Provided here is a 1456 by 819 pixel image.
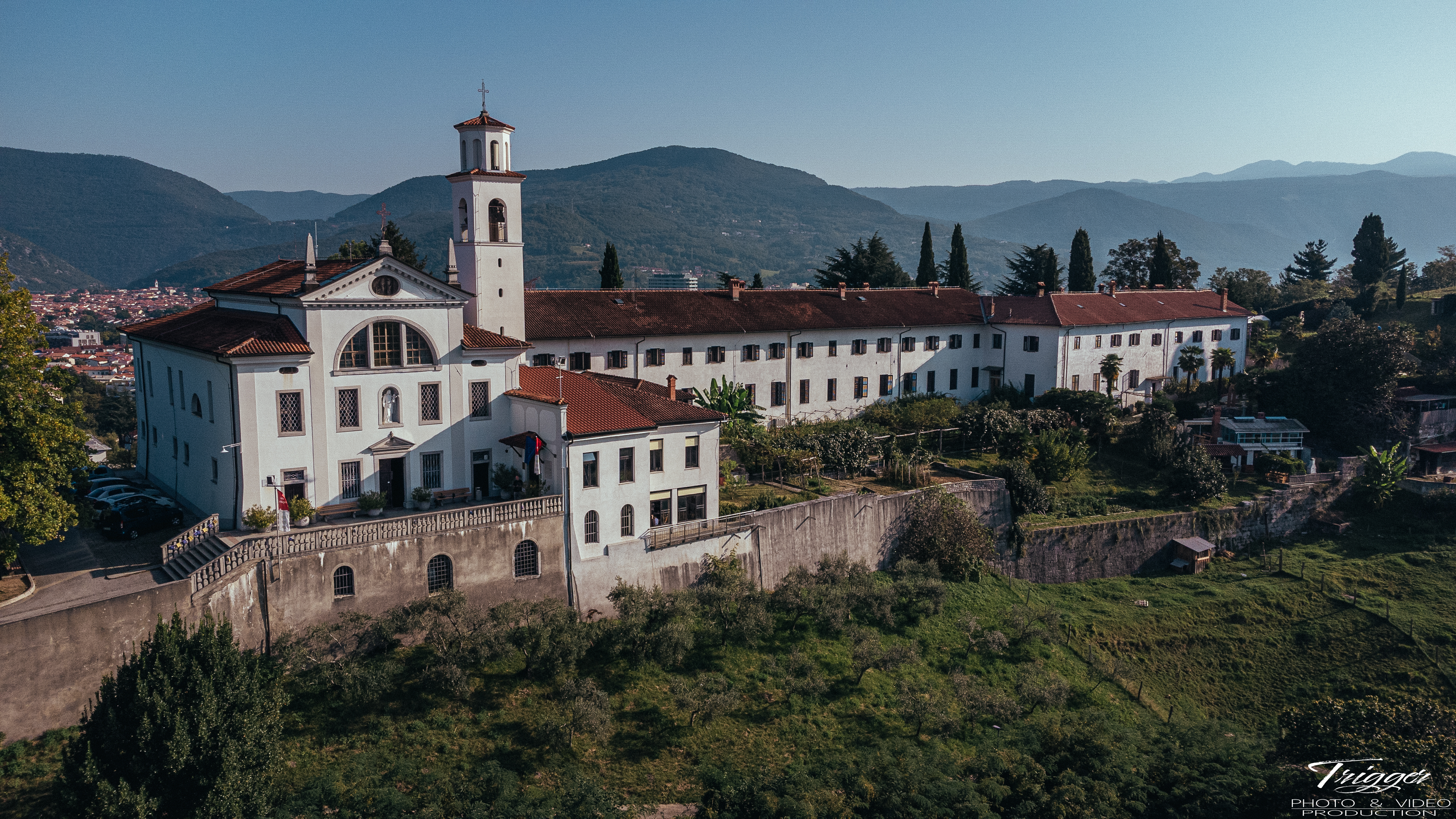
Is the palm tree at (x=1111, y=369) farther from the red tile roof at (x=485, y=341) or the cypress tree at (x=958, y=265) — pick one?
the red tile roof at (x=485, y=341)

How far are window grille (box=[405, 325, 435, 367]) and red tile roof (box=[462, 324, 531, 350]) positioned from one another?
1.27 meters

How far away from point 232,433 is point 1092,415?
43646mm

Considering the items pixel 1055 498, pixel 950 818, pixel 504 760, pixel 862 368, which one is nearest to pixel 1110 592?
pixel 1055 498

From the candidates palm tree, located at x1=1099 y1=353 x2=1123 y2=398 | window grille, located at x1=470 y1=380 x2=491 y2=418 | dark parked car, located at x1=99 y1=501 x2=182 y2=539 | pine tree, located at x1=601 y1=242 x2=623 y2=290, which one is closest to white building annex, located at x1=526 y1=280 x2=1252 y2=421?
palm tree, located at x1=1099 y1=353 x2=1123 y2=398

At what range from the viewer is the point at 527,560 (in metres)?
31.8

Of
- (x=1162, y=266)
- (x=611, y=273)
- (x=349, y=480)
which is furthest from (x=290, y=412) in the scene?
(x=1162, y=266)

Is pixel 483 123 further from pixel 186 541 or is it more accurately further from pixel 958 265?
pixel 958 265

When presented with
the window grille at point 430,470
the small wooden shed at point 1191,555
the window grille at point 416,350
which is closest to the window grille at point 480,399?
the window grille at point 416,350

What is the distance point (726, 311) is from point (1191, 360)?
107ft

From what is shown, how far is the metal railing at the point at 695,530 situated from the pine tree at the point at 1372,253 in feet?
256

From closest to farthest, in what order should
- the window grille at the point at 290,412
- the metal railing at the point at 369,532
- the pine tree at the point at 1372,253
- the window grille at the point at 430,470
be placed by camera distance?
the metal railing at the point at 369,532 < the window grille at the point at 290,412 < the window grille at the point at 430,470 < the pine tree at the point at 1372,253

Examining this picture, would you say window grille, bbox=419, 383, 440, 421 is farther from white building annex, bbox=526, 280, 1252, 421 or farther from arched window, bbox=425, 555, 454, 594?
white building annex, bbox=526, 280, 1252, 421

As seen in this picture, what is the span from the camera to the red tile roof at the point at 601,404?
108 feet

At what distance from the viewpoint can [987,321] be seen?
61375mm
